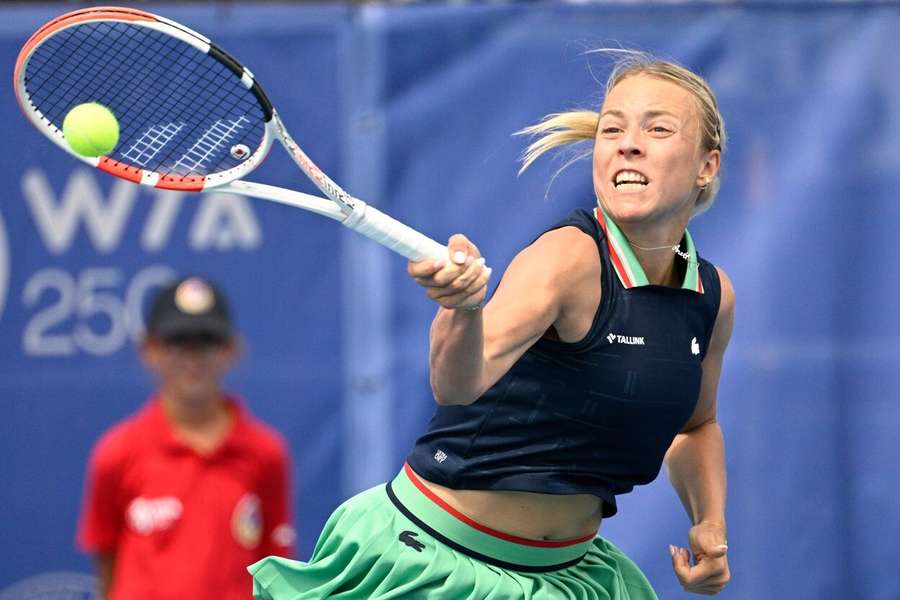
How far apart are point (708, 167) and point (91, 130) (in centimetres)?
133

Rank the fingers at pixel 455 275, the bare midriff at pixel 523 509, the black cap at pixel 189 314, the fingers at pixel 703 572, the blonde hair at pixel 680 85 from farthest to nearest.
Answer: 1. the black cap at pixel 189 314
2. the fingers at pixel 703 572
3. the blonde hair at pixel 680 85
4. the bare midriff at pixel 523 509
5. the fingers at pixel 455 275

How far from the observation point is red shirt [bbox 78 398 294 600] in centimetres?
467

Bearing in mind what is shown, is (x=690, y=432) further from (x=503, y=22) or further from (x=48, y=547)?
(x=48, y=547)

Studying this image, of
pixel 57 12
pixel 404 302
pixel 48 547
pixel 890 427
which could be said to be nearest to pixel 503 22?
pixel 404 302

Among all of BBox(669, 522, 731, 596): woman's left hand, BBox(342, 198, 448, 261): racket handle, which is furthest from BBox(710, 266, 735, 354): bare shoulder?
BBox(342, 198, 448, 261): racket handle

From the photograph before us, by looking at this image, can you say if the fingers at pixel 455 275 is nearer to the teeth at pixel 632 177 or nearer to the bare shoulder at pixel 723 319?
the teeth at pixel 632 177

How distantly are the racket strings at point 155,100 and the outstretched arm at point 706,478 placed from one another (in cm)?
116

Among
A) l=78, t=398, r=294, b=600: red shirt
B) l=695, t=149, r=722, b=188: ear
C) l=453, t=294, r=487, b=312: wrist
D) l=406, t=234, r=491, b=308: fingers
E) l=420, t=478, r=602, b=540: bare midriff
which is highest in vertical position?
l=695, t=149, r=722, b=188: ear

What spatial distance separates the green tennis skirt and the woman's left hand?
0.74 feet

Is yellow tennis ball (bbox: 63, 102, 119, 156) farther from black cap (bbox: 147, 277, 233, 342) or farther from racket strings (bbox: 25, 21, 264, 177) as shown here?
black cap (bbox: 147, 277, 233, 342)

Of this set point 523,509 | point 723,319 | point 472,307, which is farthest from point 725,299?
point 472,307

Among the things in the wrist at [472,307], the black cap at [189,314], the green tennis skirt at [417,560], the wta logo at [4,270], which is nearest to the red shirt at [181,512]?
the black cap at [189,314]

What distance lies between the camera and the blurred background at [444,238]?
550cm

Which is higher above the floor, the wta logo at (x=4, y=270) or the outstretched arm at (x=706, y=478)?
the wta logo at (x=4, y=270)
